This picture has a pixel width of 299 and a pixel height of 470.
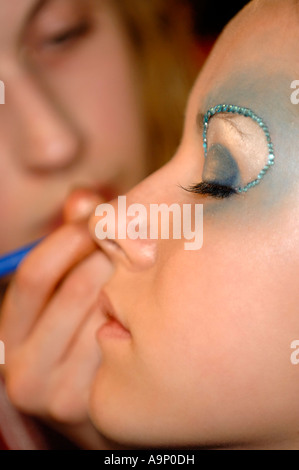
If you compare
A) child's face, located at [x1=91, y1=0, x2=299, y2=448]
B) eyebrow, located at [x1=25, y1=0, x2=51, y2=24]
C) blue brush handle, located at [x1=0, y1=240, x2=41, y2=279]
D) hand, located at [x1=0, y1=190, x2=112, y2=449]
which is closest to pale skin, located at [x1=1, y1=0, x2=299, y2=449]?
child's face, located at [x1=91, y1=0, x2=299, y2=448]

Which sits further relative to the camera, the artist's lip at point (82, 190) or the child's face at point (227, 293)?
the artist's lip at point (82, 190)

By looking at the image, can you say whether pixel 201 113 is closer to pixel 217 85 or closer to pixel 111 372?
pixel 217 85

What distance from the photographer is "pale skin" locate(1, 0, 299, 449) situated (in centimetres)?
47

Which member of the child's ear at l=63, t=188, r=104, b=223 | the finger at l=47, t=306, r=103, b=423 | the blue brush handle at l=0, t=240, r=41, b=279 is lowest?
the finger at l=47, t=306, r=103, b=423

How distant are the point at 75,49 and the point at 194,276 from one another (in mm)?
480

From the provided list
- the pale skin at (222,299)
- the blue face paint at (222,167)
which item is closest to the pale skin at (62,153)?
the pale skin at (222,299)

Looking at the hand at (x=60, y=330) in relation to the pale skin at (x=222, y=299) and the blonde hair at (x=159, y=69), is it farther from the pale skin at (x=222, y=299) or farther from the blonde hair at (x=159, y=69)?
the blonde hair at (x=159, y=69)

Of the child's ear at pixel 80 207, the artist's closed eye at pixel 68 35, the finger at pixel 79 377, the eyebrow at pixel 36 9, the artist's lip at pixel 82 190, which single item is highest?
the artist's closed eye at pixel 68 35

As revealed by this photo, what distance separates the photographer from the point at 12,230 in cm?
84

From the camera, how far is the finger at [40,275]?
0.69m

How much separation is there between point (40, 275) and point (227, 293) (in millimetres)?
276

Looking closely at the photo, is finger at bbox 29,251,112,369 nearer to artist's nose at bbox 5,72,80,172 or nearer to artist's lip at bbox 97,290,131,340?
artist's lip at bbox 97,290,131,340

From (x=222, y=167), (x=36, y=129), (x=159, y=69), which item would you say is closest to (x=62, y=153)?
(x=36, y=129)

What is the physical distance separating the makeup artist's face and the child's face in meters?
0.30
